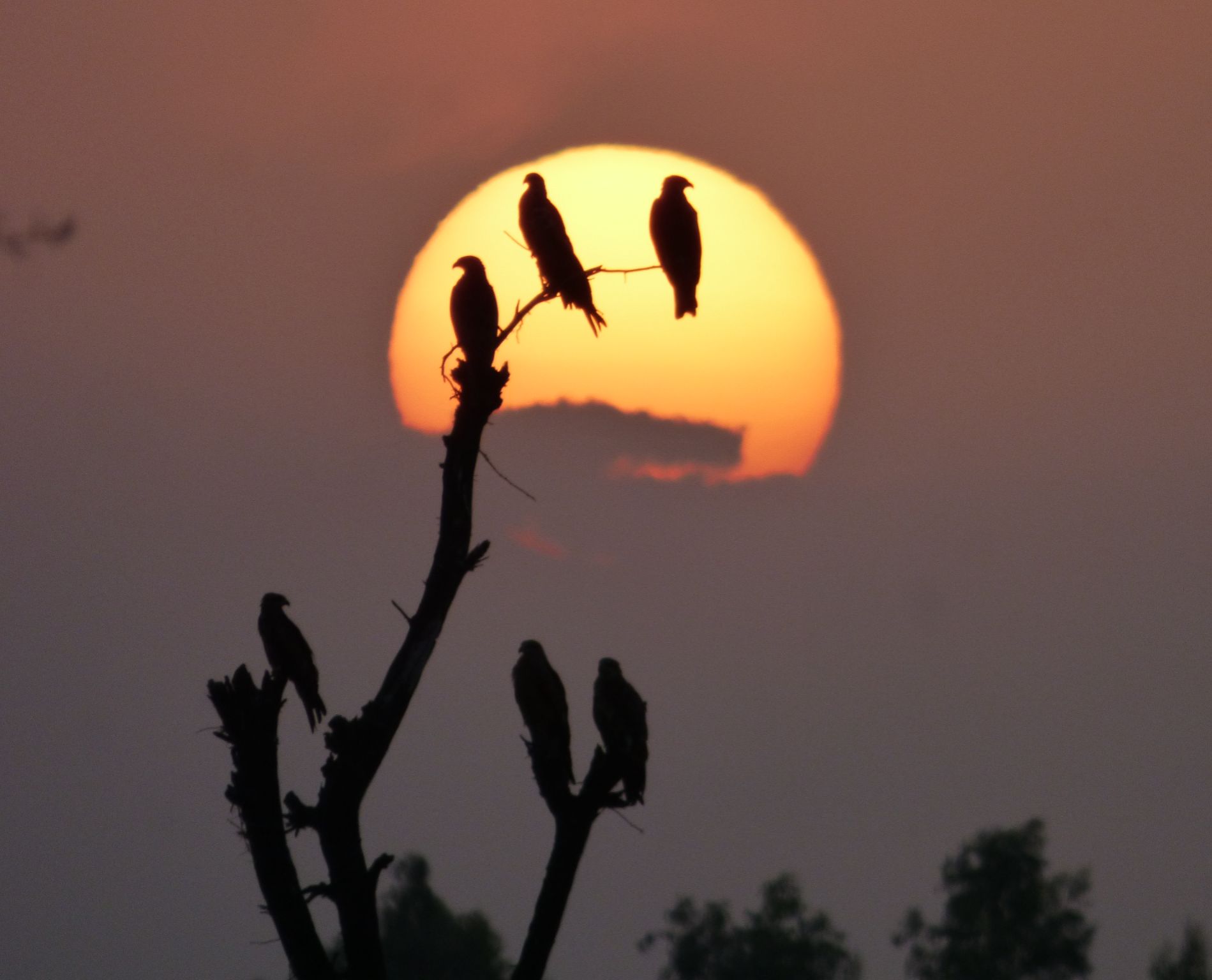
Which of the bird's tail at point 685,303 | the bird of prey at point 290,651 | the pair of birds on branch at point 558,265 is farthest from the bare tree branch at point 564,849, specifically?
the bird's tail at point 685,303

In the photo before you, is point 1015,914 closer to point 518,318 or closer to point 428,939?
point 428,939

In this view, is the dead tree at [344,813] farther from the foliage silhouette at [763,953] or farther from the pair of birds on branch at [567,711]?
the foliage silhouette at [763,953]

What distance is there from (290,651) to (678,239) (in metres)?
5.95

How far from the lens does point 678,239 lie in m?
18.5

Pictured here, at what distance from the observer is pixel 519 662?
41.4 feet

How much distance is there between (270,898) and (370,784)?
30.3 inches

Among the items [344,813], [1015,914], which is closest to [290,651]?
[344,813]

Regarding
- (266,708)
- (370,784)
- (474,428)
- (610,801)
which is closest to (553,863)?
(610,801)

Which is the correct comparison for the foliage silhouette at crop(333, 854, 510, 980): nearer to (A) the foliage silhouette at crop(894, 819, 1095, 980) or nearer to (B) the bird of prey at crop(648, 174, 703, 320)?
(A) the foliage silhouette at crop(894, 819, 1095, 980)

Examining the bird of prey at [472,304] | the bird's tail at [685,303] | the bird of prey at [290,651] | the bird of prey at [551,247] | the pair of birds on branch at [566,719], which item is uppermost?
the bird's tail at [685,303]

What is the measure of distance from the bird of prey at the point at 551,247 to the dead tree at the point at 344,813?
17.8 ft

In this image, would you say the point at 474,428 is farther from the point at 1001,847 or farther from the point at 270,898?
the point at 1001,847

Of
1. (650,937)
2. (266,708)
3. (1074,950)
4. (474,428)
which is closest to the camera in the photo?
(266,708)

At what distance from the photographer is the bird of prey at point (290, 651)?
591 inches
